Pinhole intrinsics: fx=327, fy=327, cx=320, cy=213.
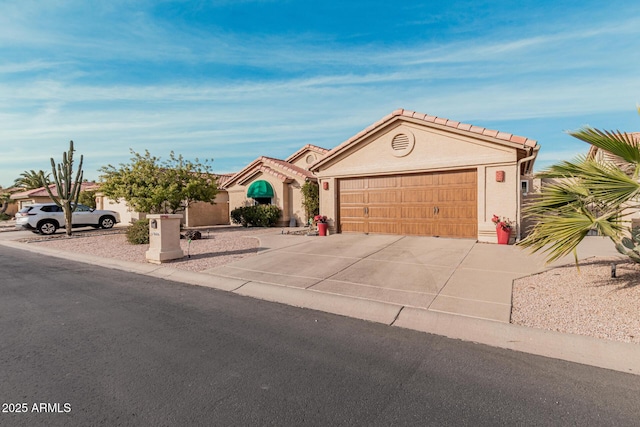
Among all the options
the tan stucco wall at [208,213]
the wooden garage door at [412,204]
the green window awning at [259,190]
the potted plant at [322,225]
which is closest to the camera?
the wooden garage door at [412,204]

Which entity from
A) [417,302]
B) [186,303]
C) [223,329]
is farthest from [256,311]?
[417,302]

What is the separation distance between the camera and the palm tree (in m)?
4.94

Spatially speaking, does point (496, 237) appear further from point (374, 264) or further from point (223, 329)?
point (223, 329)

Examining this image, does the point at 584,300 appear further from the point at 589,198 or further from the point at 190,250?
the point at 190,250

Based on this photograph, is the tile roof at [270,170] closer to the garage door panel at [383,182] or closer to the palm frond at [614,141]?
the garage door panel at [383,182]

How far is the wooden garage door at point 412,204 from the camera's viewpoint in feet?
38.1

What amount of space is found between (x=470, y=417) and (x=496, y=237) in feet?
31.3

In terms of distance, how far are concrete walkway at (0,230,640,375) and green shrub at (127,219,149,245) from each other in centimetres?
228

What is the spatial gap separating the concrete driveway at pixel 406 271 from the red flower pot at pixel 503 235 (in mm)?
355

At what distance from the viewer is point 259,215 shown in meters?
19.6

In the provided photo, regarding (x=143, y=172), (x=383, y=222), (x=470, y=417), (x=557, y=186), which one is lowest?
(x=470, y=417)

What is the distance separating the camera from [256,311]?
525 centimetres

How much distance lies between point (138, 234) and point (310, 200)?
902 centimetres

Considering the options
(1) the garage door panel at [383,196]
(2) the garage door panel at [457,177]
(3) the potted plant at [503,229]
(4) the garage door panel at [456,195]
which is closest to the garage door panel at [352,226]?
(1) the garage door panel at [383,196]
